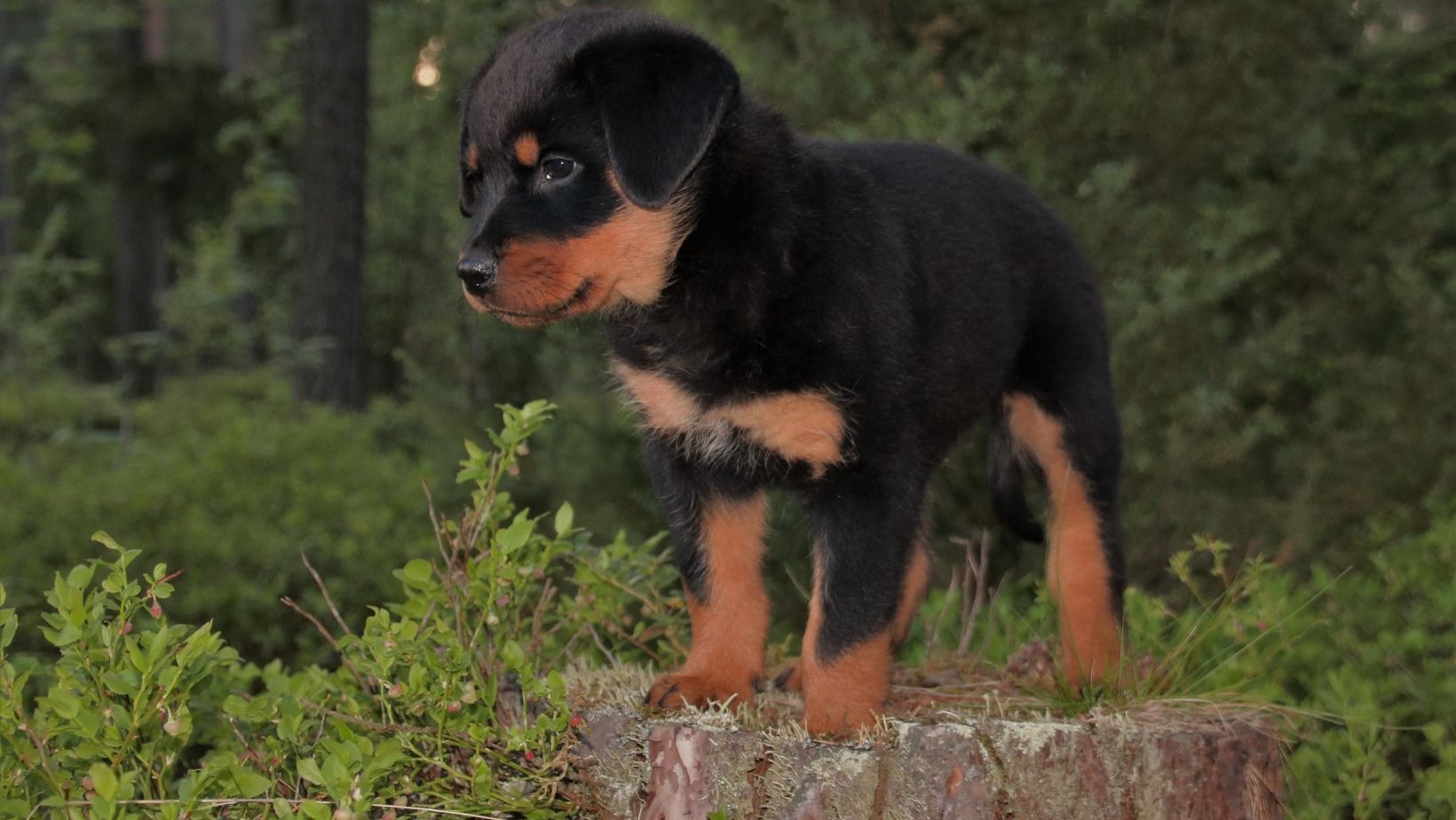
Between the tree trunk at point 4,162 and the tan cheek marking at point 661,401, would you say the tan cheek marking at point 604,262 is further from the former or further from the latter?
the tree trunk at point 4,162

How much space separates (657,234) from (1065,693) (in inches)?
60.3

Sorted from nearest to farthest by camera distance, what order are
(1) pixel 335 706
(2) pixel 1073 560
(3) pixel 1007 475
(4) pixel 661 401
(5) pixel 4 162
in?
1. (4) pixel 661 401
2. (1) pixel 335 706
3. (2) pixel 1073 560
4. (3) pixel 1007 475
5. (5) pixel 4 162

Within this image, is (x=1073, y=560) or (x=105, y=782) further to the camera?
(x=1073, y=560)

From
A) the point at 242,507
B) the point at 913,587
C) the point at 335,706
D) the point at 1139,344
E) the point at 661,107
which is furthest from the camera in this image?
the point at 242,507

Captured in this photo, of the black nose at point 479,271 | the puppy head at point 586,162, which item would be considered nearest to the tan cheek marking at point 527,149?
the puppy head at point 586,162

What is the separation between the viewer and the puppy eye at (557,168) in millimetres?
3213

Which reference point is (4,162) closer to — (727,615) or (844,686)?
(727,615)

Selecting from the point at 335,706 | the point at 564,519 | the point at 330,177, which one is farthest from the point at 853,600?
the point at 330,177

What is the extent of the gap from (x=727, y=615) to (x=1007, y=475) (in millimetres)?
1303

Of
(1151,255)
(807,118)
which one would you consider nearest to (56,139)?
(807,118)

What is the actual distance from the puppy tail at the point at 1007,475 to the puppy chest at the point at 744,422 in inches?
50.2

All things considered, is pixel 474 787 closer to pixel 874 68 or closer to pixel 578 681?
pixel 578 681

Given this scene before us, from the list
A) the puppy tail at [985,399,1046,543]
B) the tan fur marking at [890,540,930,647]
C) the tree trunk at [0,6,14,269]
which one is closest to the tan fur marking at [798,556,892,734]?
the tan fur marking at [890,540,930,647]

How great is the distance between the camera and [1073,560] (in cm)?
393
